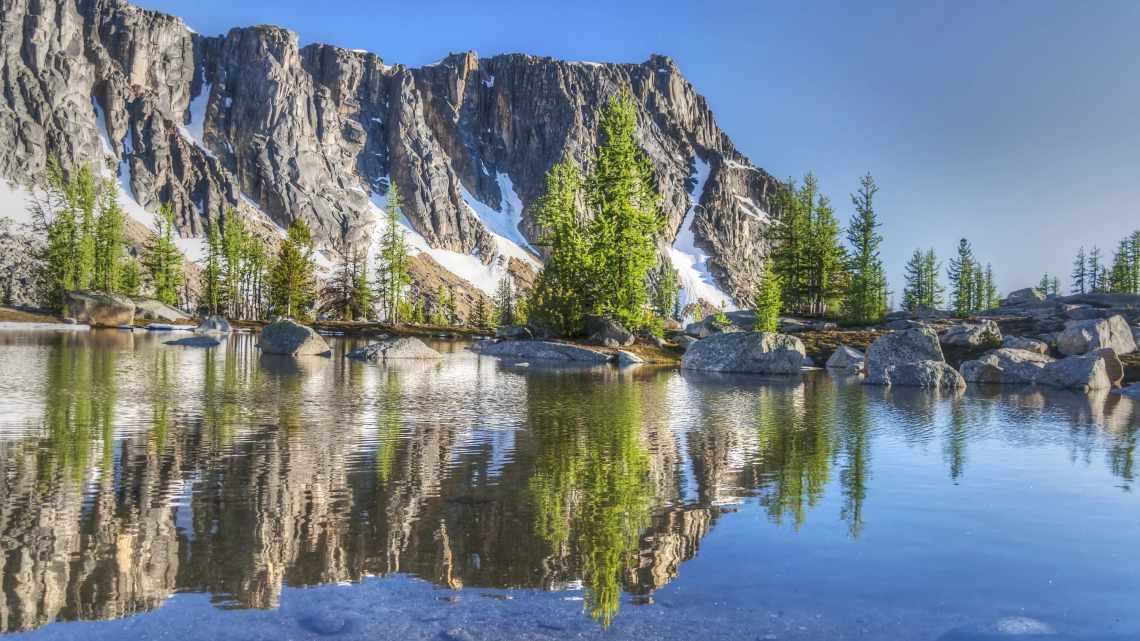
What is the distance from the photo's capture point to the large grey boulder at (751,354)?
32031 millimetres

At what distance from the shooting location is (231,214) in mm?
111688

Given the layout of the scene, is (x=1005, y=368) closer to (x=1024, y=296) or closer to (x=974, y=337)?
(x=974, y=337)

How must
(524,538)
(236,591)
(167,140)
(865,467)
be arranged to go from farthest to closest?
(167,140), (865,467), (524,538), (236,591)

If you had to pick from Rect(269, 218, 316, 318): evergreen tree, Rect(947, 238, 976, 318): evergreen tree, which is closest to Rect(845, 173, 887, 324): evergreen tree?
Rect(947, 238, 976, 318): evergreen tree

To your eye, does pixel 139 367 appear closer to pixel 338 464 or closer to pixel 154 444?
pixel 154 444

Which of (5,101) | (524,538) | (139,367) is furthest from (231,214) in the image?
(524,538)

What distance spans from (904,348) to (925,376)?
17.6 feet

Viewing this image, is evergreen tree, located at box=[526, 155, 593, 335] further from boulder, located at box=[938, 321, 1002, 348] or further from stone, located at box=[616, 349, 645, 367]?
boulder, located at box=[938, 321, 1002, 348]

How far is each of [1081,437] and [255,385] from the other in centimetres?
1868

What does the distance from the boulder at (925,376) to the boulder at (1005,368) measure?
3.42 metres

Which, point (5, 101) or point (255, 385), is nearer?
point (255, 385)

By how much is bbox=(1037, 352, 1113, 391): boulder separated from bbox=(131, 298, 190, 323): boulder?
265 feet

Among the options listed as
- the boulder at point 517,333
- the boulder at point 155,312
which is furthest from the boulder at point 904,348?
the boulder at point 155,312

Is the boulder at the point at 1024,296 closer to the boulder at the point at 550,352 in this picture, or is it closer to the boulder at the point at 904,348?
the boulder at the point at 904,348
